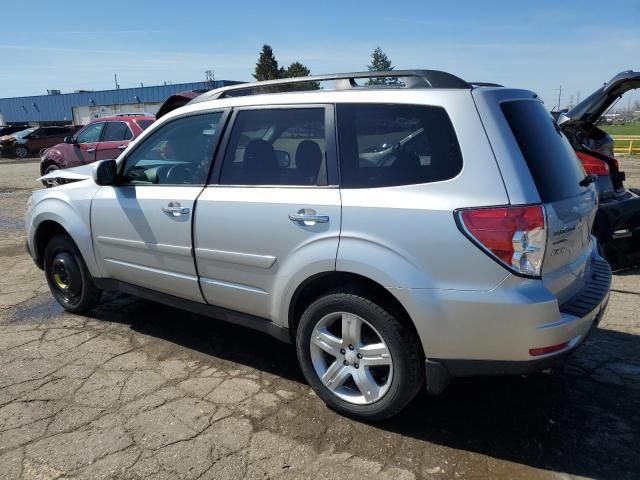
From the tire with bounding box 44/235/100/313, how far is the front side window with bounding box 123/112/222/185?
102 cm

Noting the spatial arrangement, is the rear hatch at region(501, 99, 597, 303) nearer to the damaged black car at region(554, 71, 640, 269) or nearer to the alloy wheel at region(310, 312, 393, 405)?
the alloy wheel at region(310, 312, 393, 405)

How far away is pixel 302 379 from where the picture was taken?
3.53 m

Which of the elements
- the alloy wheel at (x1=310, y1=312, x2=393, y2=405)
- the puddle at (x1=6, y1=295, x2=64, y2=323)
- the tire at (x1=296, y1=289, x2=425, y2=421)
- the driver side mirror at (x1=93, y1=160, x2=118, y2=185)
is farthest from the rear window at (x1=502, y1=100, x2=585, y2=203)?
the puddle at (x1=6, y1=295, x2=64, y2=323)

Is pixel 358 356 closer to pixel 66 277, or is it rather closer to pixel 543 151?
pixel 543 151

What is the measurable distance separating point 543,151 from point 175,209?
2275 mm

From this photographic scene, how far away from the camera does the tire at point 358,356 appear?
2715 mm

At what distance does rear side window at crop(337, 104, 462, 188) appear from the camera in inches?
103

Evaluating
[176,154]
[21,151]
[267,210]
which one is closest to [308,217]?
[267,210]

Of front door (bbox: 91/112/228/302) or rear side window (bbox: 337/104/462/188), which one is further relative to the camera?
front door (bbox: 91/112/228/302)

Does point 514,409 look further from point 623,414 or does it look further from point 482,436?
point 623,414

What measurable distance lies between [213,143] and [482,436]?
2.42 meters

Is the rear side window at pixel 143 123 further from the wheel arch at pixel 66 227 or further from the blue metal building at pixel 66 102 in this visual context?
the blue metal building at pixel 66 102

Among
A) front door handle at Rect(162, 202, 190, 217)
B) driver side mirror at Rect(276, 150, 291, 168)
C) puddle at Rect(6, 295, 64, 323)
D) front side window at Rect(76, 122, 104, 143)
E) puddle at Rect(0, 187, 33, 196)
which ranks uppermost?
driver side mirror at Rect(276, 150, 291, 168)

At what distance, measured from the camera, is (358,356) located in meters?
2.90
